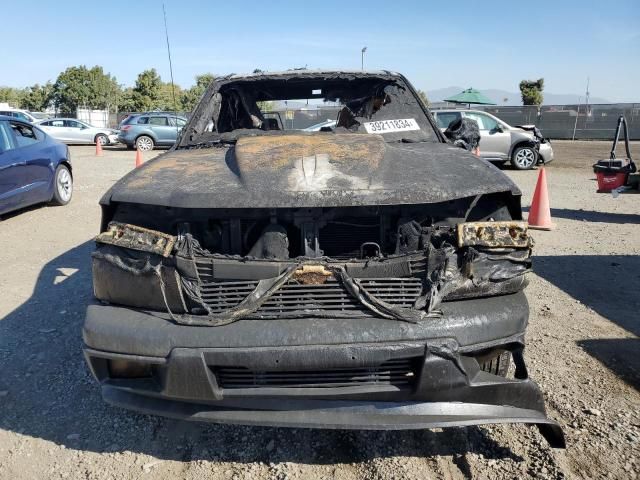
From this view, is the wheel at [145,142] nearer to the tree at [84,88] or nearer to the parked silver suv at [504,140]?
the parked silver suv at [504,140]

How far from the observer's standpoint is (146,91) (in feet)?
143

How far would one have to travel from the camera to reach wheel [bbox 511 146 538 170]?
1353cm

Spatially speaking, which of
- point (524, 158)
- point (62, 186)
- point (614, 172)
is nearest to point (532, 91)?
point (524, 158)

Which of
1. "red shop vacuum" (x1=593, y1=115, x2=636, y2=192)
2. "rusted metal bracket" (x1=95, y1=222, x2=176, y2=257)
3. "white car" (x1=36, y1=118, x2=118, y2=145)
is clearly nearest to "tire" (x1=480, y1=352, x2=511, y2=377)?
"rusted metal bracket" (x1=95, y1=222, x2=176, y2=257)

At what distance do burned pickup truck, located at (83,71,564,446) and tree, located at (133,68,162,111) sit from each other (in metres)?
45.0

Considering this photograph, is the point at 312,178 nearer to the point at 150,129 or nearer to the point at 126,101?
the point at 150,129

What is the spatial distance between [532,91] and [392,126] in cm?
3657

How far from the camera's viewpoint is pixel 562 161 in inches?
659

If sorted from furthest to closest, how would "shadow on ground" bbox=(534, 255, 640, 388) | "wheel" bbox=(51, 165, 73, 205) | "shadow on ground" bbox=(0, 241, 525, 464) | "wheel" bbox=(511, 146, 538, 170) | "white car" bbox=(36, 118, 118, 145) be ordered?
"white car" bbox=(36, 118, 118, 145) → "wheel" bbox=(511, 146, 538, 170) → "wheel" bbox=(51, 165, 73, 205) → "shadow on ground" bbox=(534, 255, 640, 388) → "shadow on ground" bbox=(0, 241, 525, 464)

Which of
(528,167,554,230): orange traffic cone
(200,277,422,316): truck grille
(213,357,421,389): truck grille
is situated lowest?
(528,167,554,230): orange traffic cone

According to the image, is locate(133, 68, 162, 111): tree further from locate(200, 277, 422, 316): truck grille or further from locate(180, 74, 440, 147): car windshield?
locate(200, 277, 422, 316): truck grille

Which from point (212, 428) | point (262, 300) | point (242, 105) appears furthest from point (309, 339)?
point (242, 105)

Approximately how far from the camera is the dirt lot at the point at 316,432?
2297mm

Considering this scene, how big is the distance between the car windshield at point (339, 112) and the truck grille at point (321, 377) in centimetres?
187
